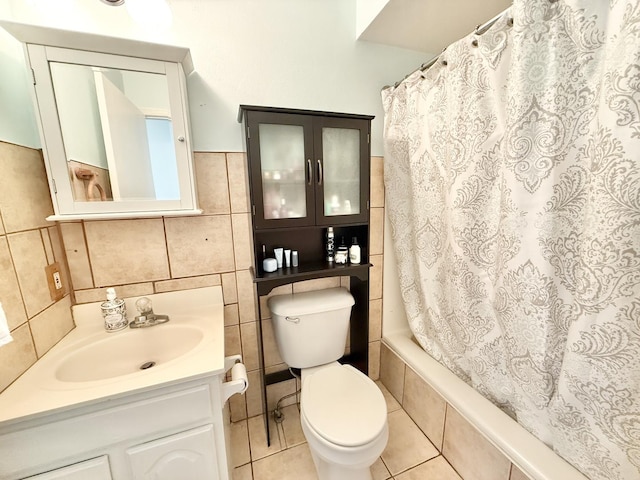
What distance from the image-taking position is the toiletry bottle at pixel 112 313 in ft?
3.39

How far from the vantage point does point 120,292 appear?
3.70ft

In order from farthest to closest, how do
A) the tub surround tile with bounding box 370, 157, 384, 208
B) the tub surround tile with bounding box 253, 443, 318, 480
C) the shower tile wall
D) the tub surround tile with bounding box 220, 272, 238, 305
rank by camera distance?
the tub surround tile with bounding box 370, 157, 384, 208 → the tub surround tile with bounding box 220, 272, 238, 305 → the tub surround tile with bounding box 253, 443, 318, 480 → the shower tile wall

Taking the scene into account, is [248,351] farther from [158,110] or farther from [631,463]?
[631,463]

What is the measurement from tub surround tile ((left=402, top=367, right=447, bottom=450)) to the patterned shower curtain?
0.26m

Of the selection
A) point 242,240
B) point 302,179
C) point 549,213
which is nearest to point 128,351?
point 242,240

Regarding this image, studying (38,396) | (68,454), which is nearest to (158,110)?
(38,396)

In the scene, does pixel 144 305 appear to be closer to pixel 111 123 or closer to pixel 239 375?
pixel 239 375

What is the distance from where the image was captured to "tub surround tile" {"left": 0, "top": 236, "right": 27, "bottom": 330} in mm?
760

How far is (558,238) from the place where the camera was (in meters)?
0.77

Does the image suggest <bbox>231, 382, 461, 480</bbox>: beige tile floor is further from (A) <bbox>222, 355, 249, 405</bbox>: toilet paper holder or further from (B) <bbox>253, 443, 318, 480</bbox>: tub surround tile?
(A) <bbox>222, 355, 249, 405</bbox>: toilet paper holder

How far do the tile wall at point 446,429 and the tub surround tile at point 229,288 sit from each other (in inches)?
40.0

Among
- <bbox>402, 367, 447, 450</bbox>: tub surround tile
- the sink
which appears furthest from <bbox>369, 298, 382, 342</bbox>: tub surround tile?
→ the sink

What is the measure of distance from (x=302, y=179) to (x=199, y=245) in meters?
0.58

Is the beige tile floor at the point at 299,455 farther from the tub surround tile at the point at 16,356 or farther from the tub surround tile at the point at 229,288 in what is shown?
the tub surround tile at the point at 16,356
